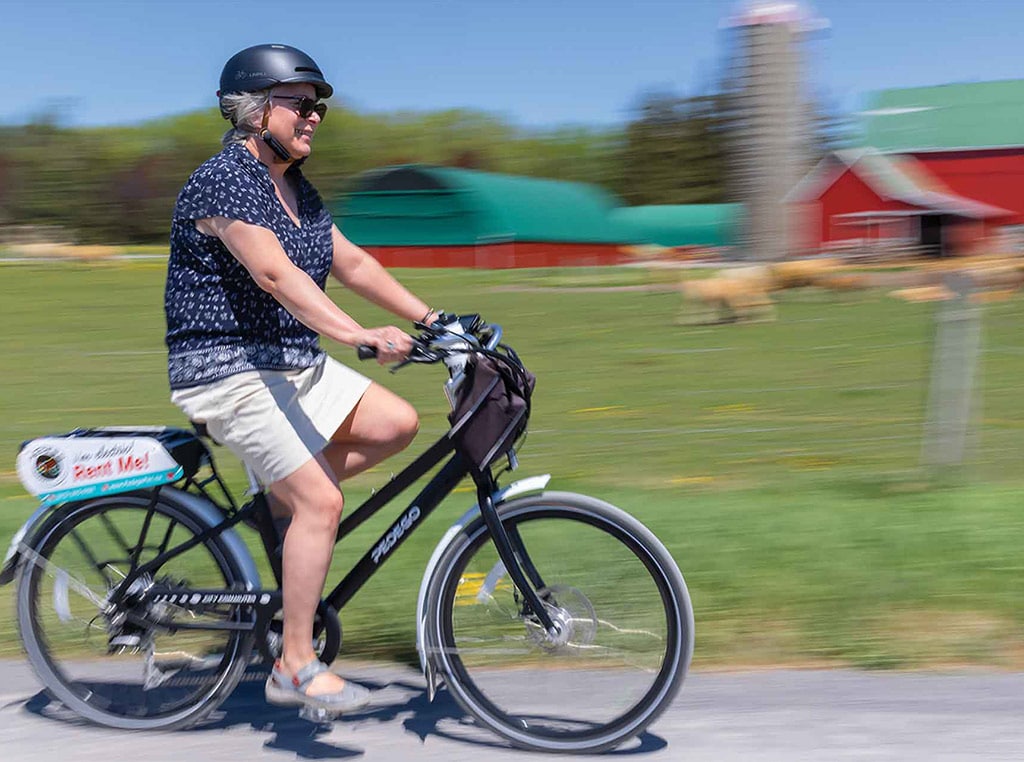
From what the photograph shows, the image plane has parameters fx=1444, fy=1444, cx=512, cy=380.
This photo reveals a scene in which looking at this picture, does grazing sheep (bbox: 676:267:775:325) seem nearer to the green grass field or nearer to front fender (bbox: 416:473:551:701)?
the green grass field

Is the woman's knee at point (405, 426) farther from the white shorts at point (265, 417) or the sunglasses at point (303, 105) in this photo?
the sunglasses at point (303, 105)

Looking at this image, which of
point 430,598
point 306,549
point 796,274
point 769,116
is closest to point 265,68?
point 306,549

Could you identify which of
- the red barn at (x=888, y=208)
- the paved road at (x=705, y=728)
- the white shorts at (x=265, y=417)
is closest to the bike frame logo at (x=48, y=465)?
the white shorts at (x=265, y=417)

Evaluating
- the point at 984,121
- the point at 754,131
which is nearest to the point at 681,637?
the point at 754,131

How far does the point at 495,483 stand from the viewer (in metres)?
3.98

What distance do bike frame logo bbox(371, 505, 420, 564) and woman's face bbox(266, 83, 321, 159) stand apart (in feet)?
3.37

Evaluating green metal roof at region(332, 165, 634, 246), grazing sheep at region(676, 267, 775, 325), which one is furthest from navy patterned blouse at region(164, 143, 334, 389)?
green metal roof at region(332, 165, 634, 246)

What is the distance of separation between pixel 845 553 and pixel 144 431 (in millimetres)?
2700

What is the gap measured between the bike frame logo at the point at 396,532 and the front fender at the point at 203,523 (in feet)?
1.17

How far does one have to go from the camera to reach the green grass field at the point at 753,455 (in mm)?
4852

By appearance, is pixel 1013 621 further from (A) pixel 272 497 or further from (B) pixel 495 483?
(A) pixel 272 497

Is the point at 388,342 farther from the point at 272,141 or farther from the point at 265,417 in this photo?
the point at 272,141

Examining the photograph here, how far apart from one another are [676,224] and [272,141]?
4646 centimetres

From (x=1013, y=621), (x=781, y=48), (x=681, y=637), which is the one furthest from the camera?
(x=781, y=48)
